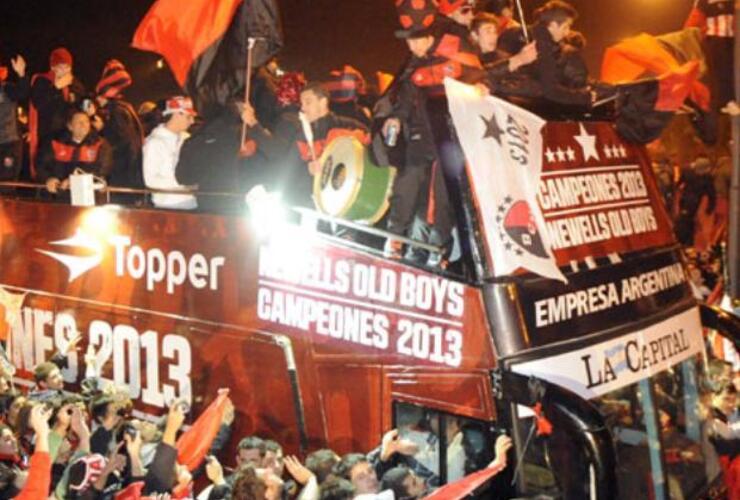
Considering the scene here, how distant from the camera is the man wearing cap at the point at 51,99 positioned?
9.62m

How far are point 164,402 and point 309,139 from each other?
6.37ft

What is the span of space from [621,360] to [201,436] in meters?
2.35

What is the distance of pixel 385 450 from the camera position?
4.92 metres

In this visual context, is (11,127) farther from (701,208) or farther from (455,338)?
(701,208)

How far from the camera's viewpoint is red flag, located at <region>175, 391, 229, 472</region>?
5570mm

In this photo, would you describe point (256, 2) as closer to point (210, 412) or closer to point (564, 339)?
point (210, 412)

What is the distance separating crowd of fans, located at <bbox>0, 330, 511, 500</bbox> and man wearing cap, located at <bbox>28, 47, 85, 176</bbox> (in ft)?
12.1

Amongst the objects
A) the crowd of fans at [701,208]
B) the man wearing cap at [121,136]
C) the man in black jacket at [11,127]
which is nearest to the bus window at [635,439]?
the man wearing cap at [121,136]

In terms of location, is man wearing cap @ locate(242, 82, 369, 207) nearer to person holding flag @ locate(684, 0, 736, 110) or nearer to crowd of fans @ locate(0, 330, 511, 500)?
crowd of fans @ locate(0, 330, 511, 500)

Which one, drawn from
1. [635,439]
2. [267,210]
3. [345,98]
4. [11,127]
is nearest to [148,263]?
[267,210]

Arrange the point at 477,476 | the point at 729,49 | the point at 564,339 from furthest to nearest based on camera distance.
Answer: the point at 729,49, the point at 564,339, the point at 477,476

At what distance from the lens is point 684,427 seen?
568 centimetres

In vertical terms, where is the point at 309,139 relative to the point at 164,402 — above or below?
above

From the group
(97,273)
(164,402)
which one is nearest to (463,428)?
(164,402)
